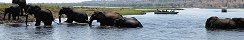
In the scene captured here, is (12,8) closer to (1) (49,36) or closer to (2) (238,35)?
(1) (49,36)

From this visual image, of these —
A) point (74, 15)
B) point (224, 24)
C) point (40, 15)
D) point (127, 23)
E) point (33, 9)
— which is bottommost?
point (224, 24)

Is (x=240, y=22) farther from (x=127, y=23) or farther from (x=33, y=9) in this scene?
(x=33, y=9)

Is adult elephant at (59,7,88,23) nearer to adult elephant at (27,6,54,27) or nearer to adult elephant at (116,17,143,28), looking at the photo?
adult elephant at (27,6,54,27)

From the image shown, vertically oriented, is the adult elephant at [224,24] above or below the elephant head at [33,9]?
below

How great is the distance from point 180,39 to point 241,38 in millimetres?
6224

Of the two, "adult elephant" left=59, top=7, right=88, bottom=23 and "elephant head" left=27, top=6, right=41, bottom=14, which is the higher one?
"elephant head" left=27, top=6, right=41, bottom=14

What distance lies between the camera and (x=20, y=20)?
7756 cm

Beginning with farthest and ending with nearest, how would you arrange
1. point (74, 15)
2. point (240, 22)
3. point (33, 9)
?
point (74, 15) < point (33, 9) < point (240, 22)

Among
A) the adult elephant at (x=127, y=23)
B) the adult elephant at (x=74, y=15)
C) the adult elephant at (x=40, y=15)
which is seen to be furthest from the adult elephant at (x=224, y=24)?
the adult elephant at (x=40, y=15)

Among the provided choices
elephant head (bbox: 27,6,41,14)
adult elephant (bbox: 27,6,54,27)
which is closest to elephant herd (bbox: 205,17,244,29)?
adult elephant (bbox: 27,6,54,27)

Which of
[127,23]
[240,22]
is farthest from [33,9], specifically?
[240,22]

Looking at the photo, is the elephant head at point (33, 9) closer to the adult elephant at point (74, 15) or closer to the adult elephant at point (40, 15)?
the adult elephant at point (40, 15)

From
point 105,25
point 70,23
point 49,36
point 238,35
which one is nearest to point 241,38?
point 238,35

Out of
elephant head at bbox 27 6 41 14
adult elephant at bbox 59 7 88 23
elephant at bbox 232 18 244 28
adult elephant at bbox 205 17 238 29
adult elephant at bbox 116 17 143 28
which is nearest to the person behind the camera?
adult elephant at bbox 205 17 238 29
